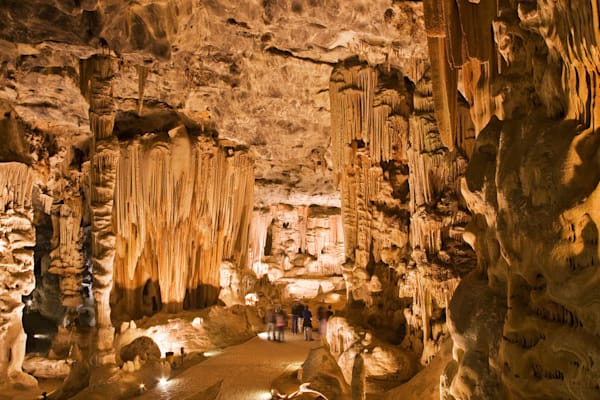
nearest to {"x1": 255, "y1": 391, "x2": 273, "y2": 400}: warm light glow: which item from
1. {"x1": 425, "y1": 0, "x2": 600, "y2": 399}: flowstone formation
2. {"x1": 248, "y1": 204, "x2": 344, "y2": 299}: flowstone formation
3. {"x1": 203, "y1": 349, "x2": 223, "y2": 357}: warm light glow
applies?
{"x1": 203, "y1": 349, "x2": 223, "y2": 357}: warm light glow

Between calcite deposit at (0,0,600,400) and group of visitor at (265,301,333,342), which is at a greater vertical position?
calcite deposit at (0,0,600,400)

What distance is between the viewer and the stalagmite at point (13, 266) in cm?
998

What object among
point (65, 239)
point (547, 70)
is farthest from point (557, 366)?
point (65, 239)

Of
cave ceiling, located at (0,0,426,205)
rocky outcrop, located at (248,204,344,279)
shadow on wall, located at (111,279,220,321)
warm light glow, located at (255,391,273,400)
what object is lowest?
warm light glow, located at (255,391,273,400)

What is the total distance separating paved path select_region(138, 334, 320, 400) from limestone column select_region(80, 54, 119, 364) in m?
2.19

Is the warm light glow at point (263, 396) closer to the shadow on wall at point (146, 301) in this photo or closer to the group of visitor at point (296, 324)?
the group of visitor at point (296, 324)

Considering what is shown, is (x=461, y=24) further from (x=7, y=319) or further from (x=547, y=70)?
(x=7, y=319)

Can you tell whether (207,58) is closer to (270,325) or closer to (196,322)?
(196,322)

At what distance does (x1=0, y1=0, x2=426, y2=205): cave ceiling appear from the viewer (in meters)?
8.01

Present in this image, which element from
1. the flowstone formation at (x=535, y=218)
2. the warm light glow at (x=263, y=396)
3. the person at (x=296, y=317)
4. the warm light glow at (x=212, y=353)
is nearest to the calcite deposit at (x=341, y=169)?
the flowstone formation at (x=535, y=218)

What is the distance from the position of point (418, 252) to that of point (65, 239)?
12265 mm

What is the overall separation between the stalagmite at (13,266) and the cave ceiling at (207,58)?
84.0 inches

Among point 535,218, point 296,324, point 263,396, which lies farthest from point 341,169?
point 535,218

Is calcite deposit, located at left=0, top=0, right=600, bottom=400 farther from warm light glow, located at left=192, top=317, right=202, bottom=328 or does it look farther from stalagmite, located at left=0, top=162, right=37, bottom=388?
warm light glow, located at left=192, top=317, right=202, bottom=328
